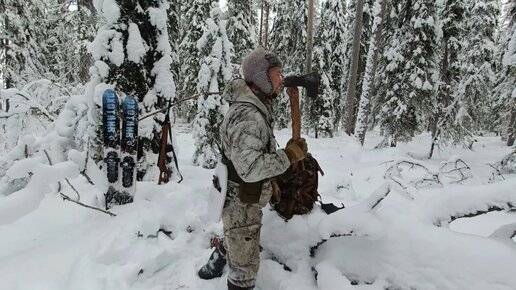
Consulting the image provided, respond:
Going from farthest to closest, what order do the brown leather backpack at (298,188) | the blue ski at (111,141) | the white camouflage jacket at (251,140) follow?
the blue ski at (111,141) → the brown leather backpack at (298,188) → the white camouflage jacket at (251,140)

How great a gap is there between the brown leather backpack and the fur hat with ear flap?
0.98 meters

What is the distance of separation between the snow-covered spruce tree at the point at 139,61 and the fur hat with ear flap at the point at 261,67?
2876 mm

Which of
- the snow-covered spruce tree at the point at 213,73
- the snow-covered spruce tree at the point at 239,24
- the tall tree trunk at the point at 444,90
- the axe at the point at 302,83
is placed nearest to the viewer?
the axe at the point at 302,83

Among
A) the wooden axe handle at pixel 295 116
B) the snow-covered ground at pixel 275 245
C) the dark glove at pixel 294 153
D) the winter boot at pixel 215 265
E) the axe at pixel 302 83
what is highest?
the axe at pixel 302 83

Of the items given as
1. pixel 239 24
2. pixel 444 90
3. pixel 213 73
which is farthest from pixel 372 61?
pixel 239 24

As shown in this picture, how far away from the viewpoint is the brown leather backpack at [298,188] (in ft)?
11.4

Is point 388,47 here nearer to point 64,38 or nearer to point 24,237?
point 24,237

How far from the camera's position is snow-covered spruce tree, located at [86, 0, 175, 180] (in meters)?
4.98

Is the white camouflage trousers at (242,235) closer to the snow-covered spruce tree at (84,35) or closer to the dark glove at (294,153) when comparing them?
the dark glove at (294,153)

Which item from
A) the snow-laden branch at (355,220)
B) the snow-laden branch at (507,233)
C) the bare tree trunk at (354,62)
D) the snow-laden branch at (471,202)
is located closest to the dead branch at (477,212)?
the snow-laden branch at (471,202)

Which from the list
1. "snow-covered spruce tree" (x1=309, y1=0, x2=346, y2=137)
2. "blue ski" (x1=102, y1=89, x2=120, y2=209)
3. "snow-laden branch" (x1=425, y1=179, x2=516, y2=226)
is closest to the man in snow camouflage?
"snow-laden branch" (x1=425, y1=179, x2=516, y2=226)

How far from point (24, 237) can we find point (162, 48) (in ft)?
11.6

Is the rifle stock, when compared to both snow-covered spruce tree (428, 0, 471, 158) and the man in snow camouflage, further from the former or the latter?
snow-covered spruce tree (428, 0, 471, 158)

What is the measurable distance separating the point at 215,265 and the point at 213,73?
10320mm
